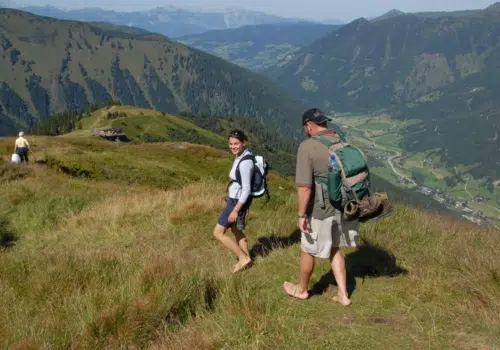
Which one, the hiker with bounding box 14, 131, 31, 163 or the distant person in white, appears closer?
the distant person in white

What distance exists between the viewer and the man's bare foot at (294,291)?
6.30 m

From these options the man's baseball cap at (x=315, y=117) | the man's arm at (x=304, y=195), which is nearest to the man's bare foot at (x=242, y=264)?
the man's arm at (x=304, y=195)

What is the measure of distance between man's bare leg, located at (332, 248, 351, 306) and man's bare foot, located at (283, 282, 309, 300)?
408mm

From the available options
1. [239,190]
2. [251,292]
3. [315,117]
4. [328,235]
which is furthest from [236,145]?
[251,292]

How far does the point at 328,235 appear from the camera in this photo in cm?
597

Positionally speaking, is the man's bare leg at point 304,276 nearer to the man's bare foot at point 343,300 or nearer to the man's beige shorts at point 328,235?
the man's beige shorts at point 328,235

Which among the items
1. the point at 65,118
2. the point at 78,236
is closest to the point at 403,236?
the point at 78,236

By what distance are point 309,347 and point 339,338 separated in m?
0.44

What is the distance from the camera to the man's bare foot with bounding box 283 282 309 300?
6305 mm

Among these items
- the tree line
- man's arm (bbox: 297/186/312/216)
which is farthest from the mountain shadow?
the tree line

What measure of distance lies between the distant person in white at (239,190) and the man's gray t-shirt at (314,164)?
155 cm

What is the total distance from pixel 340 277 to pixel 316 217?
3.10 feet

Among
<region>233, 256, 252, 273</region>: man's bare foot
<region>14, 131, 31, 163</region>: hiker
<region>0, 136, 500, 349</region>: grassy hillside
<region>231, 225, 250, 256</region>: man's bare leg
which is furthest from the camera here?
<region>14, 131, 31, 163</region>: hiker

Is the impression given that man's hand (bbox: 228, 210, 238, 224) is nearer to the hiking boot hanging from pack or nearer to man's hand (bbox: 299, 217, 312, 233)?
man's hand (bbox: 299, 217, 312, 233)
